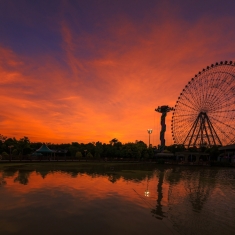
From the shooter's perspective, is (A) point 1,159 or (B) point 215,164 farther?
(B) point 215,164

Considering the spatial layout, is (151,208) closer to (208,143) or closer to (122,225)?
(122,225)

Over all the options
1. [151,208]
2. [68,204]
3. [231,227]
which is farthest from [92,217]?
[231,227]

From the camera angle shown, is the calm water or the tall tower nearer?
→ the calm water

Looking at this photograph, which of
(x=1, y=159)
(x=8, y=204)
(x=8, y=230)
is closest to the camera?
(x=8, y=230)

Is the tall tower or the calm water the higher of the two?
the tall tower

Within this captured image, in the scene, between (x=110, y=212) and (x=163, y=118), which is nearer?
(x=110, y=212)

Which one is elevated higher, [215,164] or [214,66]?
[214,66]

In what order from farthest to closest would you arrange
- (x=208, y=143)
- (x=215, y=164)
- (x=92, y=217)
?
1. (x=215, y=164)
2. (x=208, y=143)
3. (x=92, y=217)

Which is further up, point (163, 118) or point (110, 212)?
point (163, 118)

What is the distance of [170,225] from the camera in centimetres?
1152

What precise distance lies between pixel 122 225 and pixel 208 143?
2403 inches

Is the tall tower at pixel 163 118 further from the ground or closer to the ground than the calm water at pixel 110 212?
further from the ground

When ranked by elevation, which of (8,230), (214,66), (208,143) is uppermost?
(214,66)

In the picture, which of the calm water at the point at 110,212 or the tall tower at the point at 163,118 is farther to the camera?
the tall tower at the point at 163,118
